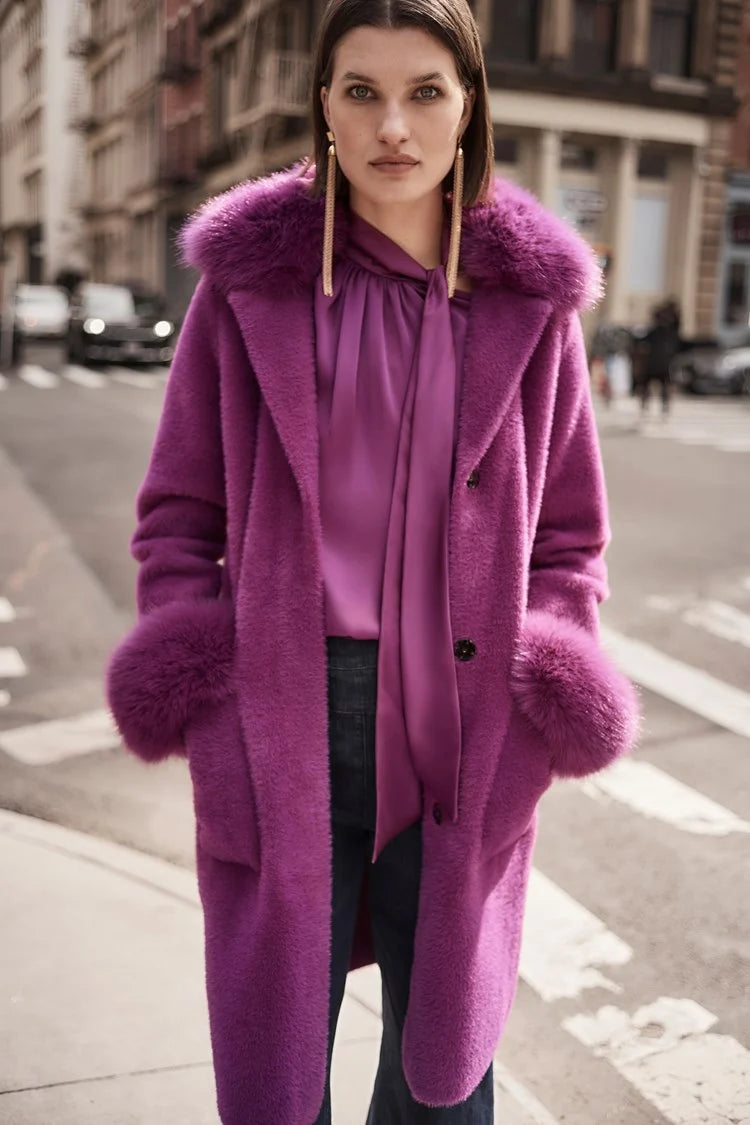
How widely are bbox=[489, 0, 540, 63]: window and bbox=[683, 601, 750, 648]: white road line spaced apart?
86.6 ft

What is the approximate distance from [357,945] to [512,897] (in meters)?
0.30

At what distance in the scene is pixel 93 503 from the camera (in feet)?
34.9

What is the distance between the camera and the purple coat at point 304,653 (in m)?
1.88

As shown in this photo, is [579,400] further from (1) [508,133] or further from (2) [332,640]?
(1) [508,133]

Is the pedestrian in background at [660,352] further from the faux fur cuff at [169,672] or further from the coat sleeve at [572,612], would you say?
the faux fur cuff at [169,672]

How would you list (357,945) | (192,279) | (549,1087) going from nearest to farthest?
(357,945)
(549,1087)
(192,279)

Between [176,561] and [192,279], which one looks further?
[192,279]

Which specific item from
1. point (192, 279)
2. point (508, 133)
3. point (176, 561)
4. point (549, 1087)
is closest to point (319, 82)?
point (176, 561)

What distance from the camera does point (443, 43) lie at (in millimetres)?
1798

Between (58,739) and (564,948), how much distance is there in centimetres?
244

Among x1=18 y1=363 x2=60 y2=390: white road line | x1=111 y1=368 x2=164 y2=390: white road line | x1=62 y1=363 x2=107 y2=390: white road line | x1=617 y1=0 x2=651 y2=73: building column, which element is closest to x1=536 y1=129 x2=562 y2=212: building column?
x1=617 y1=0 x2=651 y2=73: building column

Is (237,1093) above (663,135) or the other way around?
the other way around

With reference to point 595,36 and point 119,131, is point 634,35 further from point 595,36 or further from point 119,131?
point 119,131

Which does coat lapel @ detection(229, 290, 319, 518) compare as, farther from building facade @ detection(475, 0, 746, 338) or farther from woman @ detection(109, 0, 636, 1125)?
building facade @ detection(475, 0, 746, 338)
